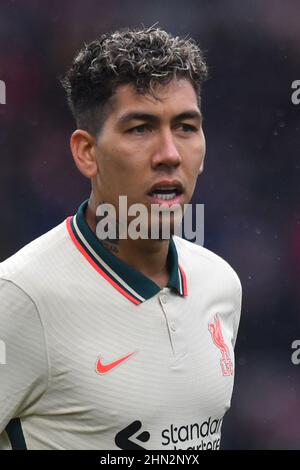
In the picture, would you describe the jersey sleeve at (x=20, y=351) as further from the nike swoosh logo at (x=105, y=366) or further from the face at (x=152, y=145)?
the face at (x=152, y=145)

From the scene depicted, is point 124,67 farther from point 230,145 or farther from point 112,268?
point 230,145

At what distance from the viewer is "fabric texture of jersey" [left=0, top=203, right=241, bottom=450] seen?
85.0 inches

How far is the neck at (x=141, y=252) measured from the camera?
7.73 feet

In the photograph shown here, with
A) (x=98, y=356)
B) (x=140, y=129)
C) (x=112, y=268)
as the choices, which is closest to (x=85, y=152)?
(x=140, y=129)

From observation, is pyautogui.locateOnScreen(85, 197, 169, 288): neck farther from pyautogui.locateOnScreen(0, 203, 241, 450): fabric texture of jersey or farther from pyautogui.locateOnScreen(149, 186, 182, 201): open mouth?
pyautogui.locateOnScreen(149, 186, 182, 201): open mouth

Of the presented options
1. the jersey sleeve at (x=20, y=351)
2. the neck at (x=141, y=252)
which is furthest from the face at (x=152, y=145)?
the jersey sleeve at (x=20, y=351)

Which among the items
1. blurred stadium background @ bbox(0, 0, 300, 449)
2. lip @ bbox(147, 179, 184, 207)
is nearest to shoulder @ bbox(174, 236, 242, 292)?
lip @ bbox(147, 179, 184, 207)

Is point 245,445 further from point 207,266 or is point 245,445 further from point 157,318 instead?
point 157,318

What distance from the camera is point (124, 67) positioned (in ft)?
7.30

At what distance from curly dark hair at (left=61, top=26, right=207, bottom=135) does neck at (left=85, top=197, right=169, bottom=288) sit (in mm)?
240

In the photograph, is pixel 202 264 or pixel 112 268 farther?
pixel 202 264

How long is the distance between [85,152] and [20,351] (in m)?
0.53

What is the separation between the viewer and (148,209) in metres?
2.23
